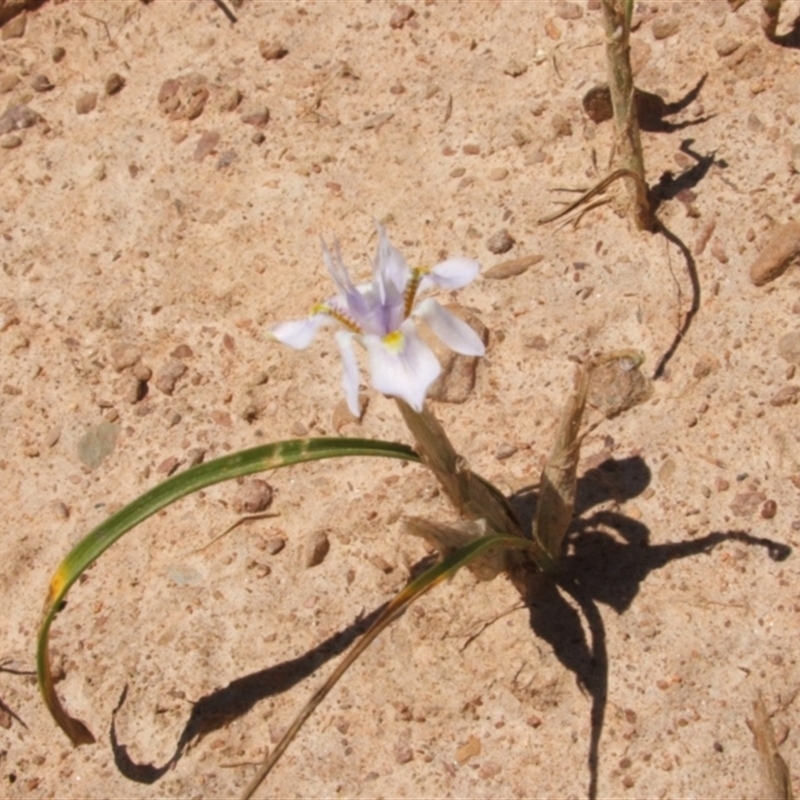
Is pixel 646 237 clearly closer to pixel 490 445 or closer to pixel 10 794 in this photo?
pixel 490 445

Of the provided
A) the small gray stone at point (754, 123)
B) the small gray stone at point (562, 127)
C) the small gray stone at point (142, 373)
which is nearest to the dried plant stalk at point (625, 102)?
the small gray stone at point (562, 127)

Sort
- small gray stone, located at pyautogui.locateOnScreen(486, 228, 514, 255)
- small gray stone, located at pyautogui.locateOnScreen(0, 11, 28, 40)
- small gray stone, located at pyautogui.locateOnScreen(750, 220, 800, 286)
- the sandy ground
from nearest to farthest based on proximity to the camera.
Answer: the sandy ground, small gray stone, located at pyautogui.locateOnScreen(750, 220, 800, 286), small gray stone, located at pyautogui.locateOnScreen(486, 228, 514, 255), small gray stone, located at pyautogui.locateOnScreen(0, 11, 28, 40)

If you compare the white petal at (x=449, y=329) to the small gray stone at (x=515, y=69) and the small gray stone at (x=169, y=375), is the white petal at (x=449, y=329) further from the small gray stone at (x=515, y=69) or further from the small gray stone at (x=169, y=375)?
the small gray stone at (x=515, y=69)

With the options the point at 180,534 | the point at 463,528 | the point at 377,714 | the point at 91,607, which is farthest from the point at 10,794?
the point at 463,528

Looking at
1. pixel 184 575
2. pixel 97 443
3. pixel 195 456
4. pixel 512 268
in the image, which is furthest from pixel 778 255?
pixel 97 443

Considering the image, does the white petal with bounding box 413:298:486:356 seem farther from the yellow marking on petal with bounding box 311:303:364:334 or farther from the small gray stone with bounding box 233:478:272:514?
the small gray stone with bounding box 233:478:272:514

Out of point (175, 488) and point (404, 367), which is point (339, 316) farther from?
point (175, 488)

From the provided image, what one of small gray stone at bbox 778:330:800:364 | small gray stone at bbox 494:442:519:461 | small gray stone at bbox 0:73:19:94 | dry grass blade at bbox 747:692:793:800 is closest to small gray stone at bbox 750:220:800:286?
small gray stone at bbox 778:330:800:364
